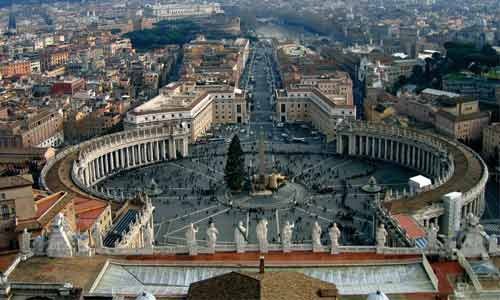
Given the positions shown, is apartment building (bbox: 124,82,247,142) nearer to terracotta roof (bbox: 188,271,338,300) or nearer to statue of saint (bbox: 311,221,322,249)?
statue of saint (bbox: 311,221,322,249)

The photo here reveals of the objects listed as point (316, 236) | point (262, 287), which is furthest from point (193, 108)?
point (262, 287)

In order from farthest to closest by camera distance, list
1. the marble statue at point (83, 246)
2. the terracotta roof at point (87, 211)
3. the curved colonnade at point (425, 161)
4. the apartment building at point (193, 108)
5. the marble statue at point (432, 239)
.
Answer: the apartment building at point (193, 108) → the curved colonnade at point (425, 161) → the terracotta roof at point (87, 211) → the marble statue at point (432, 239) → the marble statue at point (83, 246)

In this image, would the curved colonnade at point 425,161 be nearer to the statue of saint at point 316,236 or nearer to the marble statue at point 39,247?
the statue of saint at point 316,236

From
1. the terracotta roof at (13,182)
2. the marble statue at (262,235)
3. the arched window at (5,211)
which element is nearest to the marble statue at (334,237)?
the marble statue at (262,235)

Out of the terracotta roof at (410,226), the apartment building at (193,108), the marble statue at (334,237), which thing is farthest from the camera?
the apartment building at (193,108)

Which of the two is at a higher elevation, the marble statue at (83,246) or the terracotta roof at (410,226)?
the marble statue at (83,246)

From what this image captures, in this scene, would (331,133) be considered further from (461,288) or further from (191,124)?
(461,288)
